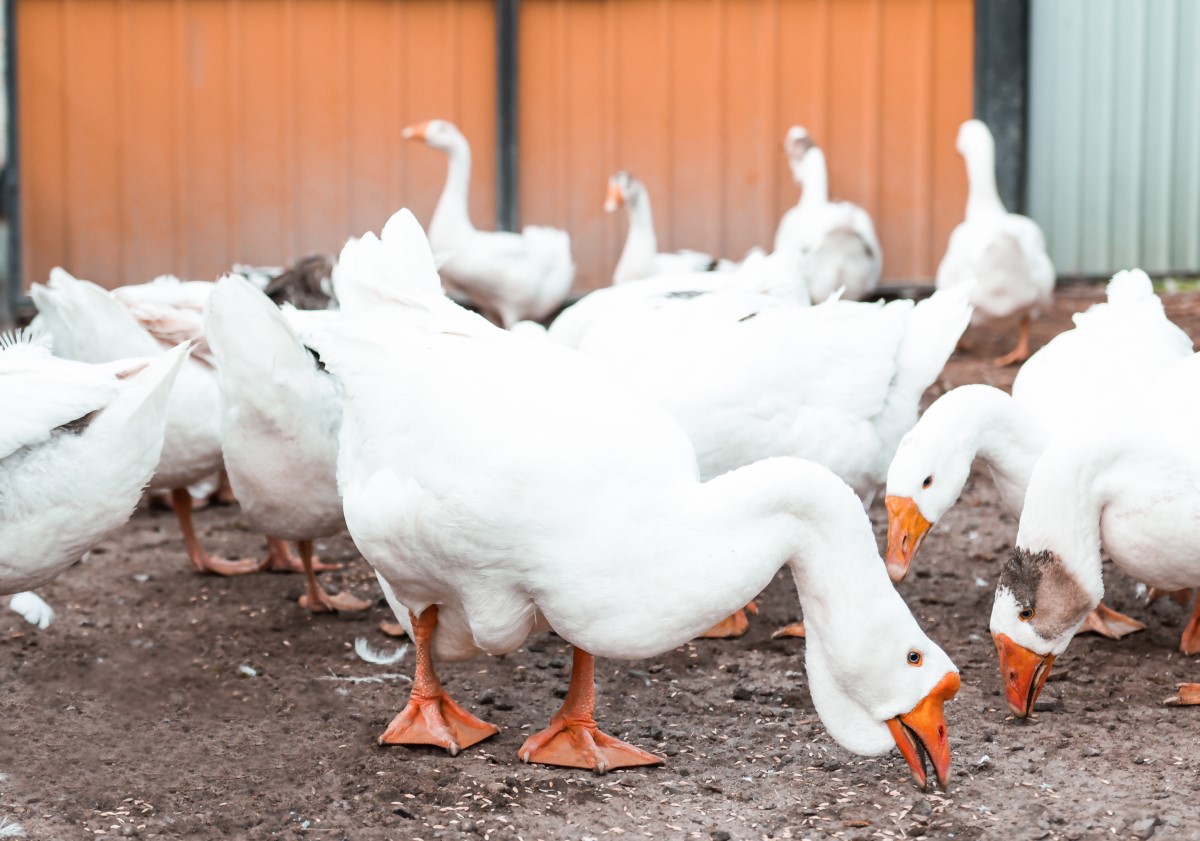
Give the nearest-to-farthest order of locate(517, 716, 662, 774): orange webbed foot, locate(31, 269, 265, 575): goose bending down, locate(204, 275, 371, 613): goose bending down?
locate(517, 716, 662, 774): orange webbed foot < locate(204, 275, 371, 613): goose bending down < locate(31, 269, 265, 575): goose bending down

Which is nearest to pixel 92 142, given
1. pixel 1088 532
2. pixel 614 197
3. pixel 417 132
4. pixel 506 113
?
pixel 417 132

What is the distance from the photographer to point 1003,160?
1023cm

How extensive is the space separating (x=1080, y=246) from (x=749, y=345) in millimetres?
6039

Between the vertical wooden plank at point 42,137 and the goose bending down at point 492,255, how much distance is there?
253 cm

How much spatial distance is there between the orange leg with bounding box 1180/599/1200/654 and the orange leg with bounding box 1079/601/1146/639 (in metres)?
0.22

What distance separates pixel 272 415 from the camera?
16.9ft

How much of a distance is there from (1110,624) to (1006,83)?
5.95m

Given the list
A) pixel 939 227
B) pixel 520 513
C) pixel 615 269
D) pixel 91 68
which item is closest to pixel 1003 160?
pixel 939 227

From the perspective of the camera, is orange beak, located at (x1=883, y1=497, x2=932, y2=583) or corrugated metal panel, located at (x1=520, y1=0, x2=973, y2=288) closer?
orange beak, located at (x1=883, y1=497, x2=932, y2=583)

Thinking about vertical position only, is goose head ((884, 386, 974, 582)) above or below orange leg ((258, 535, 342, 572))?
above

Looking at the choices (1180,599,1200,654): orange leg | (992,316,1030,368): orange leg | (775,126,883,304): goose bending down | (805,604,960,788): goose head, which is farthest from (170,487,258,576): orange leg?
(992,316,1030,368): orange leg

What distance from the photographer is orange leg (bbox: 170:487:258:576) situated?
619 centimetres

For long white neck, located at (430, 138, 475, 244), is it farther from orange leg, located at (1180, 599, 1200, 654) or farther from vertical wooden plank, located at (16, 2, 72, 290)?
orange leg, located at (1180, 599, 1200, 654)

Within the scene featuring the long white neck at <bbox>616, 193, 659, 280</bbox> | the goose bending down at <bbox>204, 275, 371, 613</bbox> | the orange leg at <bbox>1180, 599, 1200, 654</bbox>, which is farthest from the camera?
the long white neck at <bbox>616, 193, 659, 280</bbox>
